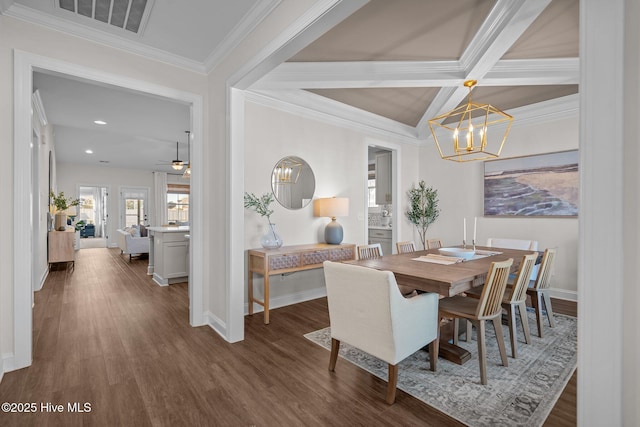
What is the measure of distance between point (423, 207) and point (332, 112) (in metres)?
2.48

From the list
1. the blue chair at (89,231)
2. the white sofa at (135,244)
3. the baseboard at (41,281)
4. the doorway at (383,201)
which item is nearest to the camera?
the baseboard at (41,281)

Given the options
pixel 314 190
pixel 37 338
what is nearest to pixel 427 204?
pixel 314 190

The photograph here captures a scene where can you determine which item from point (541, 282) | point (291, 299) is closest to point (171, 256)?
point (291, 299)

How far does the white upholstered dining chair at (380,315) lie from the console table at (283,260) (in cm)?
125

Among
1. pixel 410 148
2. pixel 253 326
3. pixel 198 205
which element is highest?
pixel 410 148

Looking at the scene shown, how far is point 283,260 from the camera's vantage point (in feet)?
11.3

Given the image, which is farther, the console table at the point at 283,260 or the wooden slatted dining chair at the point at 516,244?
the wooden slatted dining chair at the point at 516,244

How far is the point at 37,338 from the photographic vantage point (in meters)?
2.83

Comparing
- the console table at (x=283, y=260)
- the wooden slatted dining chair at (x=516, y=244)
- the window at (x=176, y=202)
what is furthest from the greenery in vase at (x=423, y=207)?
the window at (x=176, y=202)

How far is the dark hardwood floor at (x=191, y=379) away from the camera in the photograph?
1.80 metres

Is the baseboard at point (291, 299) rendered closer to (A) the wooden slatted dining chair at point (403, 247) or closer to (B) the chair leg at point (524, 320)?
(A) the wooden slatted dining chair at point (403, 247)

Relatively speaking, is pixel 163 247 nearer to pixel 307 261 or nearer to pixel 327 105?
pixel 307 261

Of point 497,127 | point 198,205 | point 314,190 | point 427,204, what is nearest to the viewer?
point 198,205

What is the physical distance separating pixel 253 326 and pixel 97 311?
194 cm
